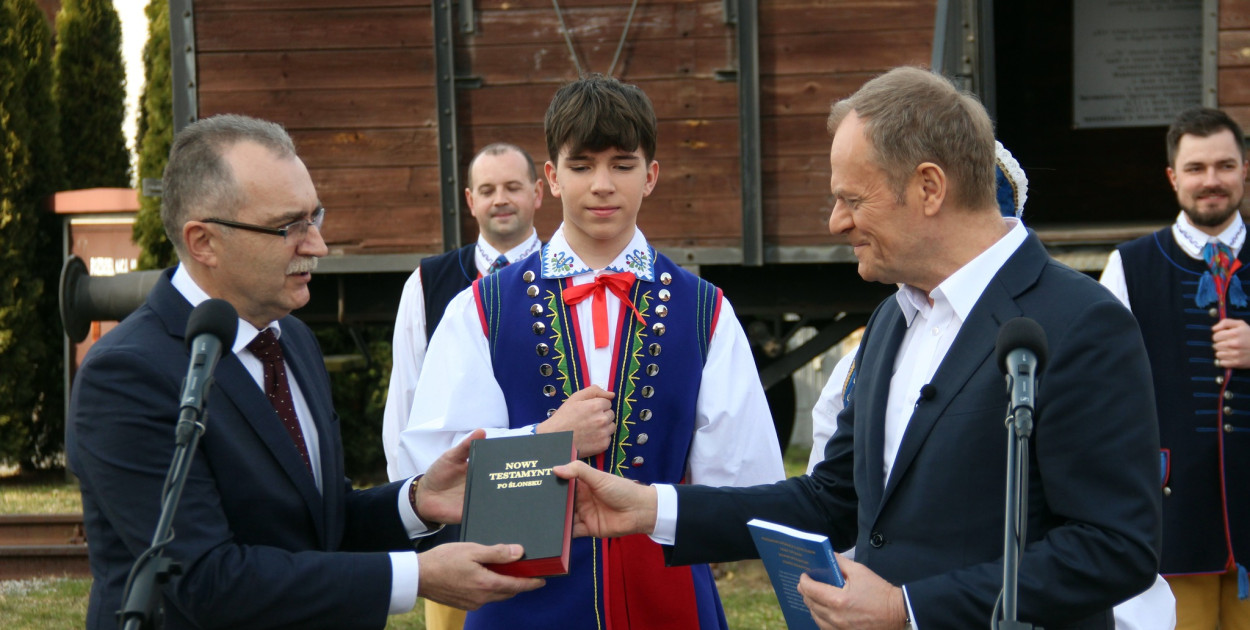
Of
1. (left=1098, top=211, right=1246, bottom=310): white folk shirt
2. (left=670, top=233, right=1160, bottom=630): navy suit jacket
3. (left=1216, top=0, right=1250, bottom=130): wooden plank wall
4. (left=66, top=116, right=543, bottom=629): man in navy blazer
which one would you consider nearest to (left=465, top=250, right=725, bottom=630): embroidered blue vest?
(left=66, top=116, right=543, bottom=629): man in navy blazer

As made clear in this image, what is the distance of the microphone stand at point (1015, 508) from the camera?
1838 mm

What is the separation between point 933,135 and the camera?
2.30m

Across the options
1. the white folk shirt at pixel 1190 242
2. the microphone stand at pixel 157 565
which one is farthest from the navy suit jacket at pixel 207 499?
the white folk shirt at pixel 1190 242

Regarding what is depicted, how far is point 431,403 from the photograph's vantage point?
9.75 ft

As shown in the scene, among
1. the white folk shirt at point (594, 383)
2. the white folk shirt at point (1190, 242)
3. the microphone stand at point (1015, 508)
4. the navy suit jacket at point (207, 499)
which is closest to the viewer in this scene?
the microphone stand at point (1015, 508)

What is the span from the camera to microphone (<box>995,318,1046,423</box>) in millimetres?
1945

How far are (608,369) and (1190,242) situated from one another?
2445mm

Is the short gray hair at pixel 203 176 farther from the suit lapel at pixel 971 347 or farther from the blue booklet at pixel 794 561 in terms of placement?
the suit lapel at pixel 971 347

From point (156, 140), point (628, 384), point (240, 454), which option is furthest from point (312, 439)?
point (156, 140)

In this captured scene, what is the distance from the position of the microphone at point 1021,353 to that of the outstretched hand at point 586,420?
1030 millimetres

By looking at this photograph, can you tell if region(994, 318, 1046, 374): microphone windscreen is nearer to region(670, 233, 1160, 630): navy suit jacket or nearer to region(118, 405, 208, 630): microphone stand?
region(670, 233, 1160, 630): navy suit jacket

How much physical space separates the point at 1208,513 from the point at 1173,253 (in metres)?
0.90

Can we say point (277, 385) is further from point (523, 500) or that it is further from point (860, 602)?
point (860, 602)

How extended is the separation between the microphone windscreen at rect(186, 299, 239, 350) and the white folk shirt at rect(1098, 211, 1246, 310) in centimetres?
320
